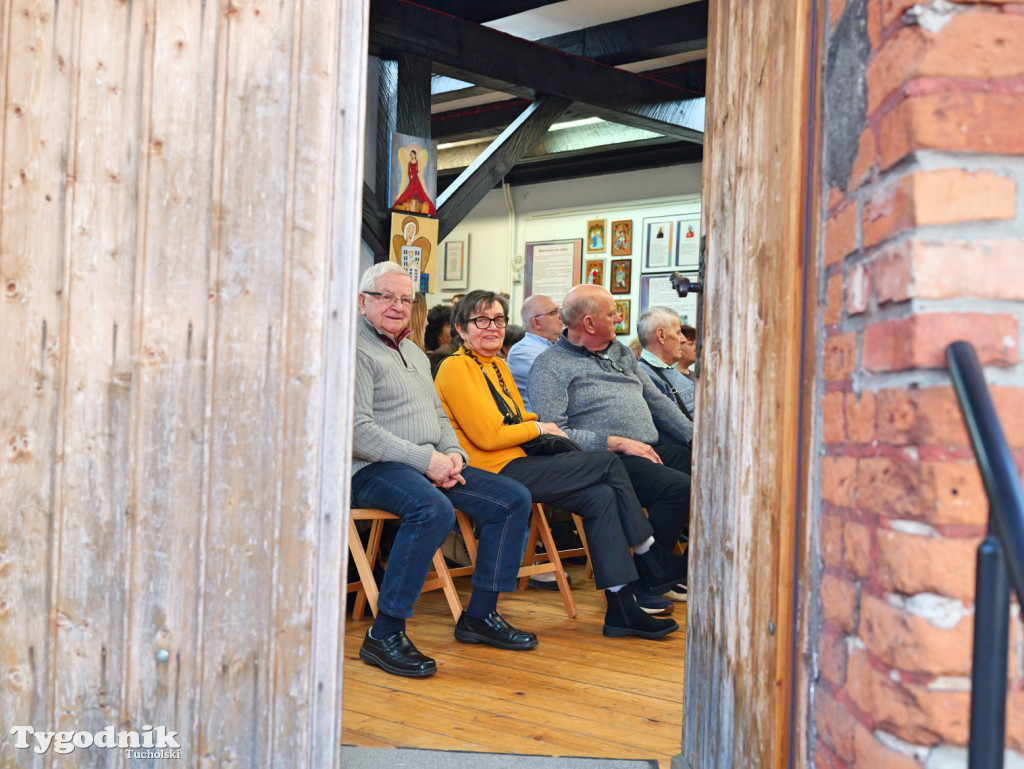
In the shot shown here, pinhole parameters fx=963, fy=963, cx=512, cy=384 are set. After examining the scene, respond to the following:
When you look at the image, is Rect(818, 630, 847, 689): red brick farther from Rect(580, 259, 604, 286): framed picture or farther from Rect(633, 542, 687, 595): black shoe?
Rect(580, 259, 604, 286): framed picture

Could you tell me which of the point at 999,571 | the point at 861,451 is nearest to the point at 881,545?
the point at 861,451

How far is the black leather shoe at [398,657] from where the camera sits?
2.92 meters

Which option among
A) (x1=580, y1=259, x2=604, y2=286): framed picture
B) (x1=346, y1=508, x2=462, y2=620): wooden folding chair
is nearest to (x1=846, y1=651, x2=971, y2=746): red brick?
(x1=346, y1=508, x2=462, y2=620): wooden folding chair

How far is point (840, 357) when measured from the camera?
1.41m

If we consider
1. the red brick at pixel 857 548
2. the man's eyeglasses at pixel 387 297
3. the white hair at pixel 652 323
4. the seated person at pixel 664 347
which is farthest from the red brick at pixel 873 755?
the white hair at pixel 652 323

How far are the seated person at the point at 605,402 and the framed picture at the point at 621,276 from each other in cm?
463

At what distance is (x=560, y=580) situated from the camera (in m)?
3.81

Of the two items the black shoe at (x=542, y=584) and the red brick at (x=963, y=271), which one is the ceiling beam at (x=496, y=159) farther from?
the red brick at (x=963, y=271)

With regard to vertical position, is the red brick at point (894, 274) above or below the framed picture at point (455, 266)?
below

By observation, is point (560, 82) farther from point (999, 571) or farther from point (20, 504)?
point (999, 571)

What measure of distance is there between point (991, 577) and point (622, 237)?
8166 mm

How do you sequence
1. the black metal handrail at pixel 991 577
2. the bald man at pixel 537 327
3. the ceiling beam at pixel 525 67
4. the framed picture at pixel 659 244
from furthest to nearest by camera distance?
the framed picture at pixel 659 244 < the ceiling beam at pixel 525 67 < the bald man at pixel 537 327 < the black metal handrail at pixel 991 577

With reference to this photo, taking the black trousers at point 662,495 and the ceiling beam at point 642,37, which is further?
the ceiling beam at point 642,37

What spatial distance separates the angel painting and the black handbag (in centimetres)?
251
